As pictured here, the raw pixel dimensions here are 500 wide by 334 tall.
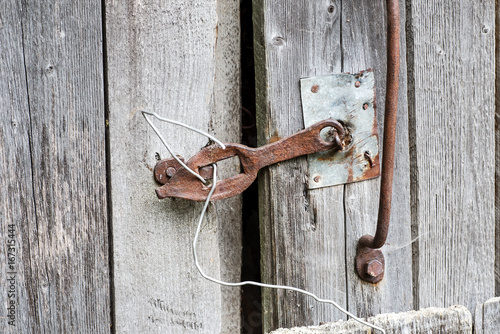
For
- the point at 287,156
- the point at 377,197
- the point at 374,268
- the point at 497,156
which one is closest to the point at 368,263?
the point at 374,268

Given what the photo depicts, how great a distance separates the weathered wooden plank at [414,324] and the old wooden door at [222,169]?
0.06 feet

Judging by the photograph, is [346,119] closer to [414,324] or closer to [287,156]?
[287,156]

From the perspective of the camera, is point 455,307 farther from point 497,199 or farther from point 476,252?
point 497,199

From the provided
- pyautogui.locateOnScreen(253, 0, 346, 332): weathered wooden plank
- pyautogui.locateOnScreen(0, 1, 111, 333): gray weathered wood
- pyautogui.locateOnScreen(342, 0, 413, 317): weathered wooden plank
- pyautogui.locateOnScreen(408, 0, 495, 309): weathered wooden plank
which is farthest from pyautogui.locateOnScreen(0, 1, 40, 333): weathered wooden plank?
pyautogui.locateOnScreen(408, 0, 495, 309): weathered wooden plank

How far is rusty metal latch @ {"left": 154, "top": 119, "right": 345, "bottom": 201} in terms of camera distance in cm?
85

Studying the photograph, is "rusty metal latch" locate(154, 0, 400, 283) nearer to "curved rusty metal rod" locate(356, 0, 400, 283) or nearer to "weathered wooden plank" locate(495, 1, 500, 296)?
"curved rusty metal rod" locate(356, 0, 400, 283)

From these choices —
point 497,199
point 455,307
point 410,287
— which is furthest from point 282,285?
point 497,199

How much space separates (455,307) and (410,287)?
117 millimetres

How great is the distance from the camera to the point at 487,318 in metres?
1.03

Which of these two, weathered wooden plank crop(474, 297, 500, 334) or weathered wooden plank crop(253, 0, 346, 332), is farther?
weathered wooden plank crop(474, 297, 500, 334)

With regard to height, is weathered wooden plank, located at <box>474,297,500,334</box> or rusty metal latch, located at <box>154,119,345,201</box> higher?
rusty metal latch, located at <box>154,119,345,201</box>

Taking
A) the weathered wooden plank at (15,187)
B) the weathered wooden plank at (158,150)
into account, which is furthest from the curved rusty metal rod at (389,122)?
the weathered wooden plank at (15,187)

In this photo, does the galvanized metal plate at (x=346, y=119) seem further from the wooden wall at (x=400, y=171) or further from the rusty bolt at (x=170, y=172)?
the rusty bolt at (x=170, y=172)

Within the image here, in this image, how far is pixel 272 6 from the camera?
873 millimetres
